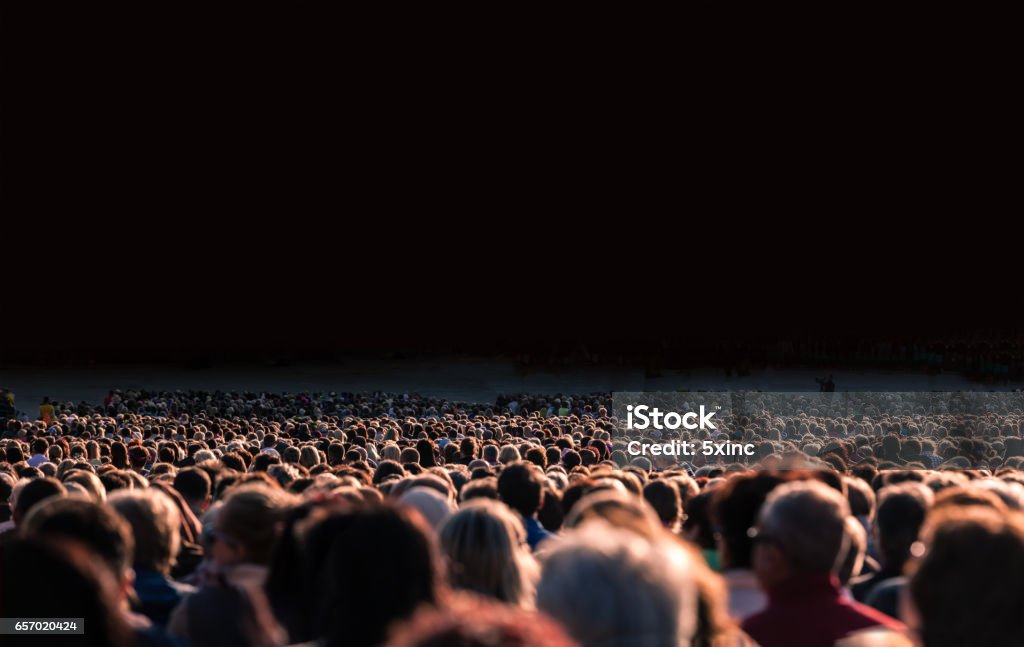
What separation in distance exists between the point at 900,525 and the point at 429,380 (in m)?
41.3

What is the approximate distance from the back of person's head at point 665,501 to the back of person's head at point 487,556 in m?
2.52

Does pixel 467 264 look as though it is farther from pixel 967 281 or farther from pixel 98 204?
pixel 967 281

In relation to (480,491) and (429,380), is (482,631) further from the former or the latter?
(429,380)

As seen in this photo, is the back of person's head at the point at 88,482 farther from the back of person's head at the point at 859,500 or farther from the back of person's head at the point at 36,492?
the back of person's head at the point at 859,500

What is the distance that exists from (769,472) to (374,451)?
9.23 m

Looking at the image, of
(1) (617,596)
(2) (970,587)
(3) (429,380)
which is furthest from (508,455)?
(3) (429,380)

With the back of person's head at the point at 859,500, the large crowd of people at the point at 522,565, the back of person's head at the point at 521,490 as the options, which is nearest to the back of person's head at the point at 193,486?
the large crowd of people at the point at 522,565

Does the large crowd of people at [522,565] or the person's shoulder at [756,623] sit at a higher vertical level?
the large crowd of people at [522,565]

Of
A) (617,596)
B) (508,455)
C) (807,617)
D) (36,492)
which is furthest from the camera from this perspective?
(508,455)

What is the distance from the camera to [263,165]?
6569 cm

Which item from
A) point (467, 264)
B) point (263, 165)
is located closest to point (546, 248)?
point (467, 264)

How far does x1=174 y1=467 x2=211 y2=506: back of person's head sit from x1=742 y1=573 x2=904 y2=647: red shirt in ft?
12.8

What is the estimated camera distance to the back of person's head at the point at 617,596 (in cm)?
240

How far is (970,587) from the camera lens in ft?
8.95
